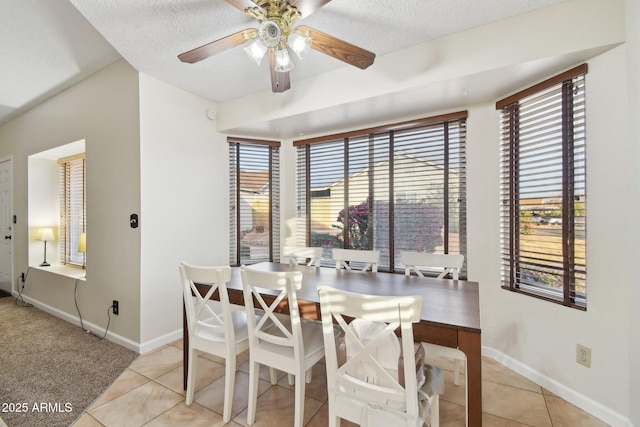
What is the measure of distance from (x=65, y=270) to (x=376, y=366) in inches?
173

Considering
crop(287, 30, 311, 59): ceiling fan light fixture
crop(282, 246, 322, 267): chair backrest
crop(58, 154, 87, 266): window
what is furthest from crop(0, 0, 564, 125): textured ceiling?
crop(282, 246, 322, 267): chair backrest

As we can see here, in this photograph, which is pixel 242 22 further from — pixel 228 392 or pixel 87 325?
pixel 87 325

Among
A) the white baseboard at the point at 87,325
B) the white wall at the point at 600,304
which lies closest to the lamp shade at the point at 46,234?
the white baseboard at the point at 87,325

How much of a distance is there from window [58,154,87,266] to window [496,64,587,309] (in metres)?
5.10

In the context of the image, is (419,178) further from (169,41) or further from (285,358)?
(169,41)

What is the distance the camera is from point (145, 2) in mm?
1738

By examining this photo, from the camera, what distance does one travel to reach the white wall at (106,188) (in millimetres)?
2635

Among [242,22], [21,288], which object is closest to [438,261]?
[242,22]

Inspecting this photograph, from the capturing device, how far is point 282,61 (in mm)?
1740

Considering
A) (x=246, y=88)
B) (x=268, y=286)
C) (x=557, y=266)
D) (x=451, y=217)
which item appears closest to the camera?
(x=268, y=286)

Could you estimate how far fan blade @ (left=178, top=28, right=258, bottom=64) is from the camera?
5.37ft

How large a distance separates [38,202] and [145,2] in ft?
12.6

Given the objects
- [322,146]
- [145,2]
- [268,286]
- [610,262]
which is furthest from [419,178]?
[145,2]

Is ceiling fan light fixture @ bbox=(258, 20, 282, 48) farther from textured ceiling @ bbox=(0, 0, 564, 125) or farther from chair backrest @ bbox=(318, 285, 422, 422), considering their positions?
chair backrest @ bbox=(318, 285, 422, 422)
